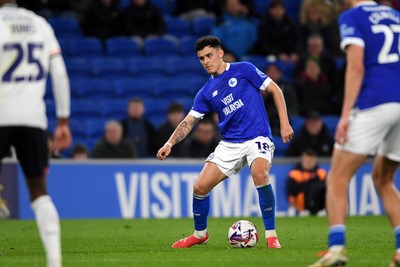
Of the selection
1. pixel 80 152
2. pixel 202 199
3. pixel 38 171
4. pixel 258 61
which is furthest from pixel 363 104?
pixel 258 61

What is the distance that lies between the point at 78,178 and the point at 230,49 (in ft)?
17.1

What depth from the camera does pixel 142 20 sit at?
21.4 metres

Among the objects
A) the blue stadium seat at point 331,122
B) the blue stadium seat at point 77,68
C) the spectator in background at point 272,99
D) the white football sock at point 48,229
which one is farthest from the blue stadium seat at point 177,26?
the white football sock at point 48,229

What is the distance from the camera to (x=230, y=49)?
832 inches

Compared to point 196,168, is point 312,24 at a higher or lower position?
higher

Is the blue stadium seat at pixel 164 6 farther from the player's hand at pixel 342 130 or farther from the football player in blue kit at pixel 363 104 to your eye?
the player's hand at pixel 342 130

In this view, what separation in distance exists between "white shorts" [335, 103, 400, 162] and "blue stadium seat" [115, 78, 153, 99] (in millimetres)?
12601

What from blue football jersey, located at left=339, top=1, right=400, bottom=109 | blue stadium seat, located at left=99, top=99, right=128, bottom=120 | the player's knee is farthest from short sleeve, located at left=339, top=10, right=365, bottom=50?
blue stadium seat, located at left=99, top=99, right=128, bottom=120

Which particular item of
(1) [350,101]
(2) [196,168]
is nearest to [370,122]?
(1) [350,101]

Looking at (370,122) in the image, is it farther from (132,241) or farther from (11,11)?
(132,241)

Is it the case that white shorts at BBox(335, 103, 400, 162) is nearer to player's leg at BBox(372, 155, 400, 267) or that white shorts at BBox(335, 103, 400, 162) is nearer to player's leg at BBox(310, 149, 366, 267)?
player's leg at BBox(310, 149, 366, 267)

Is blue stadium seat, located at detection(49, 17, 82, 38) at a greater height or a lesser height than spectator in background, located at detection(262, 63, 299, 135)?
greater

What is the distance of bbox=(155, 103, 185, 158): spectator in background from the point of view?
18719mm

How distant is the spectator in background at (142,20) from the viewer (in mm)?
21250
